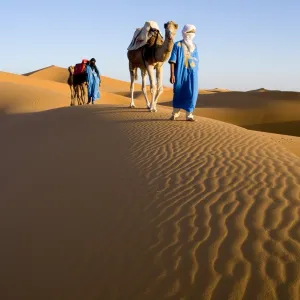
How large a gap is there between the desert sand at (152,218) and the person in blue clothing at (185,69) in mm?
681

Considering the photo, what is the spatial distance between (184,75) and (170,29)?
3.49ft

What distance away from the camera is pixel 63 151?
26.0 ft

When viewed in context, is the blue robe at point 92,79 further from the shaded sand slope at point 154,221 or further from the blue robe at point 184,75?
the shaded sand slope at point 154,221

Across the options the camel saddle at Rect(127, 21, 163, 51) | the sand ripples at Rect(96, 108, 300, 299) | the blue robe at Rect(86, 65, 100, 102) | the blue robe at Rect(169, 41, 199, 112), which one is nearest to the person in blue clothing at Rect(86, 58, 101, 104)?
the blue robe at Rect(86, 65, 100, 102)

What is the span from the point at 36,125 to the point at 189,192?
26.8 feet

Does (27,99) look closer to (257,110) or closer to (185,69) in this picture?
(257,110)

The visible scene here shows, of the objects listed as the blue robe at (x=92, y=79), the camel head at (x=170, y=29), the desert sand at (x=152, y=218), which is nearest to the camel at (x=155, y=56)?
the camel head at (x=170, y=29)

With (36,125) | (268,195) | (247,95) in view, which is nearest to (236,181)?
(268,195)

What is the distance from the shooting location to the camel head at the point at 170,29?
879 centimetres

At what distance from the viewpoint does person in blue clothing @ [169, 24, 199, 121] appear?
27.6 feet

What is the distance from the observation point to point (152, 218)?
430 cm

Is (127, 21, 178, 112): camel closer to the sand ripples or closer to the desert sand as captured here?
the desert sand

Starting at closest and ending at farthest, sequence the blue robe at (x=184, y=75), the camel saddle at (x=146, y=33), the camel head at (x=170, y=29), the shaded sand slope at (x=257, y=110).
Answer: the blue robe at (x=184, y=75), the camel head at (x=170, y=29), the camel saddle at (x=146, y=33), the shaded sand slope at (x=257, y=110)

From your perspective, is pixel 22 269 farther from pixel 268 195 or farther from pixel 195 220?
pixel 268 195
